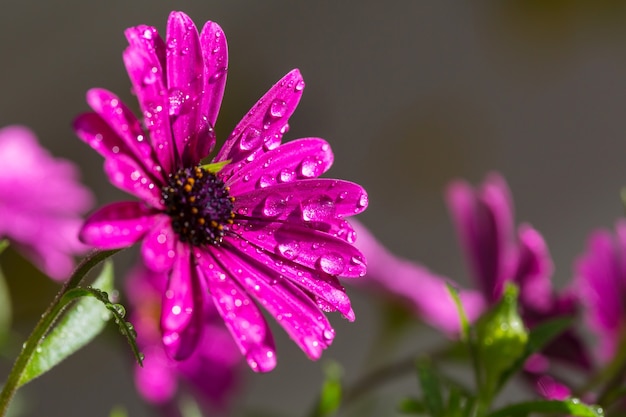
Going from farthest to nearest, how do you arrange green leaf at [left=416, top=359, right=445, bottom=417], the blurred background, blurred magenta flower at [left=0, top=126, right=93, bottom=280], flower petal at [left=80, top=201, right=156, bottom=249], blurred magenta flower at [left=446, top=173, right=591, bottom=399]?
the blurred background, blurred magenta flower at [left=0, top=126, right=93, bottom=280], blurred magenta flower at [left=446, top=173, right=591, bottom=399], green leaf at [left=416, top=359, right=445, bottom=417], flower petal at [left=80, top=201, right=156, bottom=249]

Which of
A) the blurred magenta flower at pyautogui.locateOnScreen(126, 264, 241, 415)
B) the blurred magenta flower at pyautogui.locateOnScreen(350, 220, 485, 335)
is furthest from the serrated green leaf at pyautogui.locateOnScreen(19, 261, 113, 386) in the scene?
the blurred magenta flower at pyautogui.locateOnScreen(350, 220, 485, 335)

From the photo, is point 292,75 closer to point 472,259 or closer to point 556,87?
point 472,259

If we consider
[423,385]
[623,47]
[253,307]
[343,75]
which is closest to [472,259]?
[423,385]

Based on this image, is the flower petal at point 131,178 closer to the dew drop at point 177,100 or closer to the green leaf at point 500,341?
the dew drop at point 177,100

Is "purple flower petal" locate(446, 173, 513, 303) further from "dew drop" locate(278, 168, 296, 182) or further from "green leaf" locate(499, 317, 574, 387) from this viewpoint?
"dew drop" locate(278, 168, 296, 182)

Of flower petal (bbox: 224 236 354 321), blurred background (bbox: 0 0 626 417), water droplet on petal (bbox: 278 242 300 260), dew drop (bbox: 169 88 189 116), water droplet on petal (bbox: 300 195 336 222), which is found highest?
dew drop (bbox: 169 88 189 116)

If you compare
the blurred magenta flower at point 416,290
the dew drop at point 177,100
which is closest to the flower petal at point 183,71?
the dew drop at point 177,100
